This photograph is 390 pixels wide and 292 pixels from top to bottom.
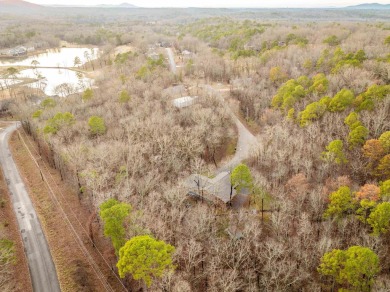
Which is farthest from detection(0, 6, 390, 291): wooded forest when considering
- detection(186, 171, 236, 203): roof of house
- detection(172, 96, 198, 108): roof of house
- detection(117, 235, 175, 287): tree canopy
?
detection(186, 171, 236, 203): roof of house

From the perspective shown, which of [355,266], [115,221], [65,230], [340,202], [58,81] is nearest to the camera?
[355,266]

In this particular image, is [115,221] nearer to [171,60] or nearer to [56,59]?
[171,60]

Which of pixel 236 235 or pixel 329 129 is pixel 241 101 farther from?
pixel 236 235

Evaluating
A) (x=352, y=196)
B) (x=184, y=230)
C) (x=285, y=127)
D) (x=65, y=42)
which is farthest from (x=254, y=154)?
A: (x=65, y=42)

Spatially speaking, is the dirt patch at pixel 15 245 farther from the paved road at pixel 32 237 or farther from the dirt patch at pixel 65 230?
the dirt patch at pixel 65 230

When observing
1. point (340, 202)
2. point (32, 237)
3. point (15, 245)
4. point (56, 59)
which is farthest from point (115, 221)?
point (56, 59)

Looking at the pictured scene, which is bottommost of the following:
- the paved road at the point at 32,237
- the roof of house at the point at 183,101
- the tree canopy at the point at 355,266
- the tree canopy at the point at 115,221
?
the paved road at the point at 32,237

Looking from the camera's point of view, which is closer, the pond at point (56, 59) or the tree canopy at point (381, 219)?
the tree canopy at point (381, 219)

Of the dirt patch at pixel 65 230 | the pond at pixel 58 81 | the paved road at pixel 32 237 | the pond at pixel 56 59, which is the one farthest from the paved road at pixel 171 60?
the paved road at pixel 32 237
